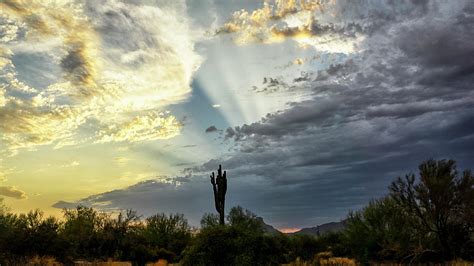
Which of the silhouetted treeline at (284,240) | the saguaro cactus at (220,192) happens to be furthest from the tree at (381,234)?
the saguaro cactus at (220,192)

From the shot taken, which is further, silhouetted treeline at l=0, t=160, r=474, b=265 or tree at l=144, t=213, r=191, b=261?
tree at l=144, t=213, r=191, b=261

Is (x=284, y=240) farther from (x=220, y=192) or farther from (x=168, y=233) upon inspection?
(x=168, y=233)

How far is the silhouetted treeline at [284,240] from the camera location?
77.0 feet

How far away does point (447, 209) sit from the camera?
3272 cm

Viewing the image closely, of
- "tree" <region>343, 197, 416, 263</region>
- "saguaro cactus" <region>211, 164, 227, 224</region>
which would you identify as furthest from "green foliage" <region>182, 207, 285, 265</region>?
"tree" <region>343, 197, 416, 263</region>

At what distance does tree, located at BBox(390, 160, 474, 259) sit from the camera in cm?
3250

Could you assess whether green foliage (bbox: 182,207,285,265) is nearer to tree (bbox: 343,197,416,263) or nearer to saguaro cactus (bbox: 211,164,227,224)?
saguaro cactus (bbox: 211,164,227,224)

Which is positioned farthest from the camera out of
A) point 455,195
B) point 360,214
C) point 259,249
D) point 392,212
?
point 360,214

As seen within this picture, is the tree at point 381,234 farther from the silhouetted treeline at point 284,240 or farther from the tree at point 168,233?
the tree at point 168,233

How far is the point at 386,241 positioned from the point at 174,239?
2292 cm

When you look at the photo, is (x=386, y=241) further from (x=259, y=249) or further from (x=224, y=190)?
(x=259, y=249)

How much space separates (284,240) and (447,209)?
Result: 41.0 ft

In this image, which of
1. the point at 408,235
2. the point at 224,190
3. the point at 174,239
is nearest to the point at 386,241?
the point at 408,235

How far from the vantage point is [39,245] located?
30.5m
